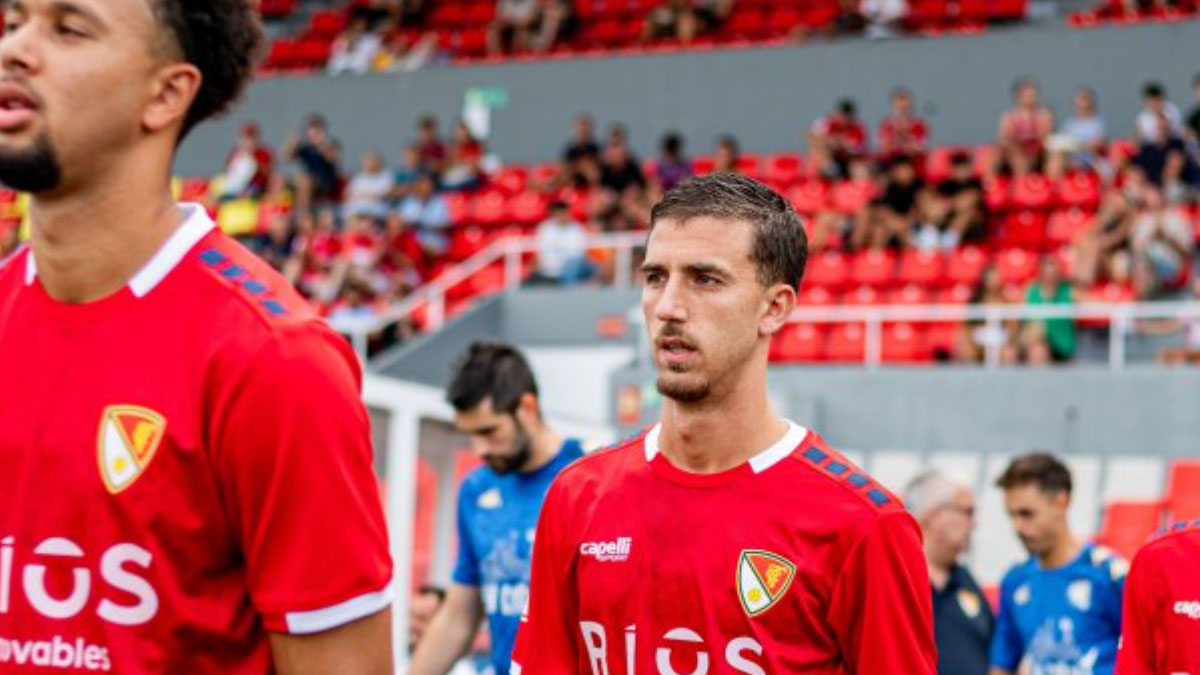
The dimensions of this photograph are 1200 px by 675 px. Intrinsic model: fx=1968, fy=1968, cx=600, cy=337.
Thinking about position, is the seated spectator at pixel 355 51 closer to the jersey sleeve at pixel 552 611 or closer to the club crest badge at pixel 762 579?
the jersey sleeve at pixel 552 611

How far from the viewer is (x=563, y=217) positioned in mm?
18609

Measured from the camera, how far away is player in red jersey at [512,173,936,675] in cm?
405

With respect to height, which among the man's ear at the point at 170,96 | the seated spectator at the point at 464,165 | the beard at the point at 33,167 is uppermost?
the seated spectator at the point at 464,165

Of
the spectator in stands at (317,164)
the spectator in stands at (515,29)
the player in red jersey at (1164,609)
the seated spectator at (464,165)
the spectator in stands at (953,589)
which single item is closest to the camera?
the player in red jersey at (1164,609)

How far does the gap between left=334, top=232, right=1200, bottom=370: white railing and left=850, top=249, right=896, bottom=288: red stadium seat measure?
384 mm

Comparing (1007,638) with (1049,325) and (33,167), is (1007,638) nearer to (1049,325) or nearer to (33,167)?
(33,167)

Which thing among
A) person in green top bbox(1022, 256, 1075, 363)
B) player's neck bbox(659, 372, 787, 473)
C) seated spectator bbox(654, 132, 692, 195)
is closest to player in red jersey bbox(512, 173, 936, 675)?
player's neck bbox(659, 372, 787, 473)

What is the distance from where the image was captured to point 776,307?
434 centimetres

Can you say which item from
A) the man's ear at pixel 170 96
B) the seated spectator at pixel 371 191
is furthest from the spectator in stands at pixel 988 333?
the man's ear at pixel 170 96

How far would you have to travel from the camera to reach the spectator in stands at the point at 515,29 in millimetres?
23516

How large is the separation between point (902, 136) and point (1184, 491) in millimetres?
6423

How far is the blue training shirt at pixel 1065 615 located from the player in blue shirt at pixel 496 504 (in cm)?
186

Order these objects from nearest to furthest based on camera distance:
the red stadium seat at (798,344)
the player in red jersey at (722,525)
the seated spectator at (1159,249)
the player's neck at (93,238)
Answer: the player's neck at (93,238)
the player in red jersey at (722,525)
the seated spectator at (1159,249)
the red stadium seat at (798,344)

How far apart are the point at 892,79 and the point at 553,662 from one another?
17112mm
